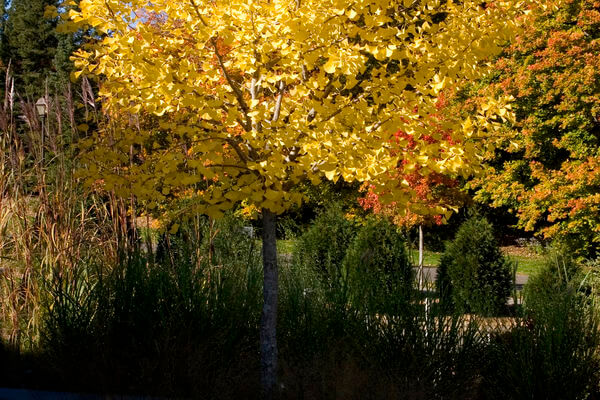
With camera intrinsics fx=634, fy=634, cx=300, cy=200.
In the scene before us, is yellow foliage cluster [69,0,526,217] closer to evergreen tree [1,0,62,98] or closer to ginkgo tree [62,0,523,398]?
ginkgo tree [62,0,523,398]

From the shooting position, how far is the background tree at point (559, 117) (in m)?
13.2

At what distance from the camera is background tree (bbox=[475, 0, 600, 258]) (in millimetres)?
13156

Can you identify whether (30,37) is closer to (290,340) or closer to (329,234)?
(329,234)

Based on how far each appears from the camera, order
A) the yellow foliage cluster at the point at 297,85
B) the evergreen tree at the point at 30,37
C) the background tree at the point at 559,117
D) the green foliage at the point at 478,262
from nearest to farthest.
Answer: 1. the yellow foliage cluster at the point at 297,85
2. the green foliage at the point at 478,262
3. the background tree at the point at 559,117
4. the evergreen tree at the point at 30,37

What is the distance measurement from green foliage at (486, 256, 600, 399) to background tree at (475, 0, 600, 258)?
26.0 ft

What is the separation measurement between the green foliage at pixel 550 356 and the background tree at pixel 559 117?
26.0 feet

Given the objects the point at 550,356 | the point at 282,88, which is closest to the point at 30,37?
the point at 282,88

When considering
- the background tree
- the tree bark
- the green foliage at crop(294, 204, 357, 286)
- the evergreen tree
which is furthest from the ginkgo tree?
the evergreen tree

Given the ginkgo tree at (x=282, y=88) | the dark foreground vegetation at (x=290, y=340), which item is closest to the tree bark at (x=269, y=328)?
the ginkgo tree at (x=282, y=88)

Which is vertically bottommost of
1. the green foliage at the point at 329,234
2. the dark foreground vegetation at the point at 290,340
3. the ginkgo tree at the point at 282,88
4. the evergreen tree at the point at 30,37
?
the dark foreground vegetation at the point at 290,340

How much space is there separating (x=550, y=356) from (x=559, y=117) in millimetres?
11328

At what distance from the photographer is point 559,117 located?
14531mm

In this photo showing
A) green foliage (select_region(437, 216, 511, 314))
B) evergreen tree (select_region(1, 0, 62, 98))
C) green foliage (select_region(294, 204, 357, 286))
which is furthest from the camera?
evergreen tree (select_region(1, 0, 62, 98))

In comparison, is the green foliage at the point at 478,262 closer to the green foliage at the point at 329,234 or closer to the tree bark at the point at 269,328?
the green foliage at the point at 329,234
